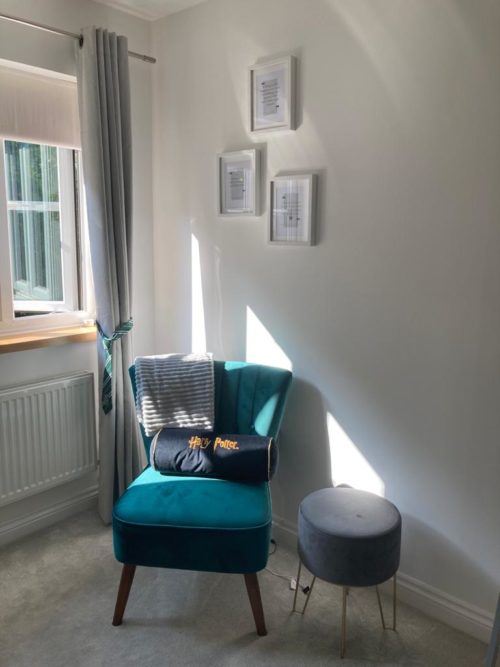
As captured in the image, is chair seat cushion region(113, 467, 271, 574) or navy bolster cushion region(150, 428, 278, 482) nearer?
chair seat cushion region(113, 467, 271, 574)

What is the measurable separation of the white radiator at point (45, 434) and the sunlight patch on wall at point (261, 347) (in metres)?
0.81

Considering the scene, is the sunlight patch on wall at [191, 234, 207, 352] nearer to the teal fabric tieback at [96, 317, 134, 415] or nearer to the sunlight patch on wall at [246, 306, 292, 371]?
the sunlight patch on wall at [246, 306, 292, 371]

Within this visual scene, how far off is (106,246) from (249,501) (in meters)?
1.34

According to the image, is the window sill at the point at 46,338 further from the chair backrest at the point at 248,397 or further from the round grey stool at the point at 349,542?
the round grey stool at the point at 349,542

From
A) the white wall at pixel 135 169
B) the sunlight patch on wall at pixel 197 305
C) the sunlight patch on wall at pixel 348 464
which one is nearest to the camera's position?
the sunlight patch on wall at pixel 348 464

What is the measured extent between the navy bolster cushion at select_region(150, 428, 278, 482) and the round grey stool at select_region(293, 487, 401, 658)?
0.78 feet

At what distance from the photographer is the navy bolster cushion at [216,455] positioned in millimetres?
2143

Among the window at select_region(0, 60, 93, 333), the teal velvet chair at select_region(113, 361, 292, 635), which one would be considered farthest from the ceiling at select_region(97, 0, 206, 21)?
the teal velvet chair at select_region(113, 361, 292, 635)

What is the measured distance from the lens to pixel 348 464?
2.34 m

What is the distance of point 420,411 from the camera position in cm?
208

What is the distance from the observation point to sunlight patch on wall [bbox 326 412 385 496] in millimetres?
2266

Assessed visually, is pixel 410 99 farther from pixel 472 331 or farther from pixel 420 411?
pixel 420 411

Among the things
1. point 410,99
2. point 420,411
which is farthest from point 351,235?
point 420,411

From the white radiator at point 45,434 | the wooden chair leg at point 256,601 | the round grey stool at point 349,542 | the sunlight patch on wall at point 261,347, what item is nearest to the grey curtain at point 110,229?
the white radiator at point 45,434
